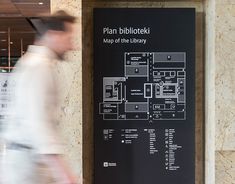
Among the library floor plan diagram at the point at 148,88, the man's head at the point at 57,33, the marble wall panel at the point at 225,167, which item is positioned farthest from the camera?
the library floor plan diagram at the point at 148,88

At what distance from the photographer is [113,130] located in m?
5.02

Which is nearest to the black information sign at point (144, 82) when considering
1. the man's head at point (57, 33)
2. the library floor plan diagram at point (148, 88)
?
the library floor plan diagram at point (148, 88)

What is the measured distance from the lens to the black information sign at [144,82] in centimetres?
499

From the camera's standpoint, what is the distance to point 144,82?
5.00m

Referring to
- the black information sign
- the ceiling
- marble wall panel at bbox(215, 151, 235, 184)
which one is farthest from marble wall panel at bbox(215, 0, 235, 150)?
the ceiling

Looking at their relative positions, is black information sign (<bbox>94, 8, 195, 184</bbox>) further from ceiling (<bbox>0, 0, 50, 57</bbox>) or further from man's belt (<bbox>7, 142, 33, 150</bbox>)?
ceiling (<bbox>0, 0, 50, 57</bbox>)

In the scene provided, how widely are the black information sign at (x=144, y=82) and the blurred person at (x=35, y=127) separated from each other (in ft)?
6.73

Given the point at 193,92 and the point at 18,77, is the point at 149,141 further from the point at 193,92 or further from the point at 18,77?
the point at 18,77

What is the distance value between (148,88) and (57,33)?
2.15 metres

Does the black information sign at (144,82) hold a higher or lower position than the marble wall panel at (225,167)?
higher

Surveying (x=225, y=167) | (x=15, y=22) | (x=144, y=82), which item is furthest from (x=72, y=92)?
(x=15, y=22)

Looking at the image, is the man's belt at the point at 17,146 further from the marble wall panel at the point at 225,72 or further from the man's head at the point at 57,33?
the marble wall panel at the point at 225,72

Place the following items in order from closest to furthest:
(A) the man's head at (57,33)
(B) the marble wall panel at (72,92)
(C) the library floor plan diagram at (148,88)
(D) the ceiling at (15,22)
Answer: (A) the man's head at (57,33) < (B) the marble wall panel at (72,92) < (C) the library floor plan diagram at (148,88) < (D) the ceiling at (15,22)

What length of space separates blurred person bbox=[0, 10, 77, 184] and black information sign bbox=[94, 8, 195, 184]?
2.05 meters
